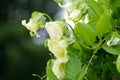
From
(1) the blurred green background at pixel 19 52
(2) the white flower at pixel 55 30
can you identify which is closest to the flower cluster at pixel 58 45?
(2) the white flower at pixel 55 30

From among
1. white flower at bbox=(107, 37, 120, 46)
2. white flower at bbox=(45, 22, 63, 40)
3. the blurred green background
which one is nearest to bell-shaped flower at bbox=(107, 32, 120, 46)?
white flower at bbox=(107, 37, 120, 46)

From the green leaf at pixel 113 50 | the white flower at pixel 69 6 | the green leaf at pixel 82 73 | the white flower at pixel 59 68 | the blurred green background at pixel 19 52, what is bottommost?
the blurred green background at pixel 19 52

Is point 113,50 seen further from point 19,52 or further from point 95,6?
point 19,52

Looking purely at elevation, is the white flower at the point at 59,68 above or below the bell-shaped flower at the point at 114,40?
below

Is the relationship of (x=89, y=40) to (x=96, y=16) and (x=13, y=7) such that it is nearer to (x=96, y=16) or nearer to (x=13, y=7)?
(x=96, y=16)

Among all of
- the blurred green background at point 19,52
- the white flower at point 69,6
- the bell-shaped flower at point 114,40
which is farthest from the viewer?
the blurred green background at point 19,52

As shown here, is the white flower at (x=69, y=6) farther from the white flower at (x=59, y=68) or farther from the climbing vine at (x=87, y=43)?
the white flower at (x=59, y=68)

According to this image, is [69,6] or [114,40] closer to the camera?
[114,40]

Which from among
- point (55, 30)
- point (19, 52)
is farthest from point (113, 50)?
point (19, 52)
